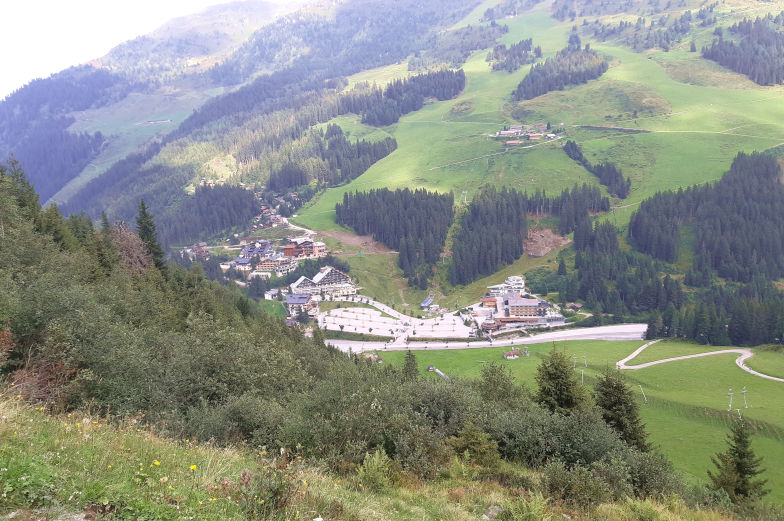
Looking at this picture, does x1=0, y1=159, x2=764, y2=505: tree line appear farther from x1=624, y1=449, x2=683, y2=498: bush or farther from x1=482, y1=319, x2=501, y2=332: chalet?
x1=482, y1=319, x2=501, y2=332: chalet

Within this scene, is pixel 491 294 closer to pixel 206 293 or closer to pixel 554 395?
pixel 206 293

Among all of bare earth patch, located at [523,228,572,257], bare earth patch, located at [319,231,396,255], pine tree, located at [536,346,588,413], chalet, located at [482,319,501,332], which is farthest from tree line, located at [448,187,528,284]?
pine tree, located at [536,346,588,413]

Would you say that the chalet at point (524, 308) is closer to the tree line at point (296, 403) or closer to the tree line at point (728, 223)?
the tree line at point (728, 223)

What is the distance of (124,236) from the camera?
68.1 m

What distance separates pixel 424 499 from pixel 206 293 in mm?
58441

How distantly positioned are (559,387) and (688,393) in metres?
52.3

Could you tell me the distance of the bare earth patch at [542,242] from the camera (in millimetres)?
169250

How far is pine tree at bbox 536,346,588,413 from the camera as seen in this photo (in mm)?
35094

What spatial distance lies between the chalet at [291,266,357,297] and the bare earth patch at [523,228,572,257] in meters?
69.9

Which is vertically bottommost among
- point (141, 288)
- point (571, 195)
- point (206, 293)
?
point (571, 195)

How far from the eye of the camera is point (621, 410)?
115 ft

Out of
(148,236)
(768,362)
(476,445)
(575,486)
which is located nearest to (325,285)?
(148,236)

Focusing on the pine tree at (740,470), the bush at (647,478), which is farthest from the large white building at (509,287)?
the bush at (647,478)

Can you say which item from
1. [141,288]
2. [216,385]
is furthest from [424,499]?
[141,288]
